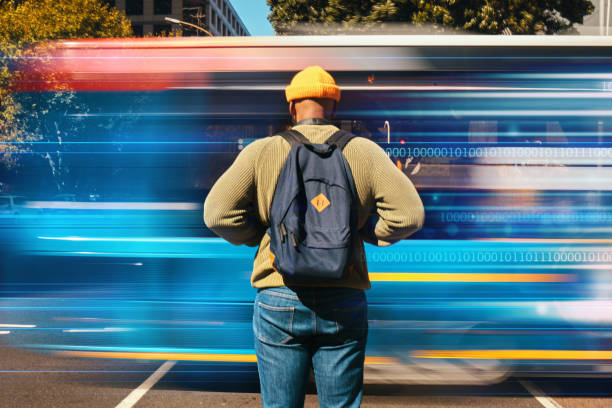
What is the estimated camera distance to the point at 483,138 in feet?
12.1

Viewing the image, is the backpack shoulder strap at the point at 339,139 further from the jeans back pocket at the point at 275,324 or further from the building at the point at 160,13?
the building at the point at 160,13

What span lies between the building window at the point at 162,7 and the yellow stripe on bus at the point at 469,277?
55163 millimetres

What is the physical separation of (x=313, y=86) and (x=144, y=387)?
3.07 meters

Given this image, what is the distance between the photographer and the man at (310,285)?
5.89ft

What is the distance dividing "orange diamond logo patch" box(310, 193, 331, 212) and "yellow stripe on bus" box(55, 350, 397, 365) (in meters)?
2.23

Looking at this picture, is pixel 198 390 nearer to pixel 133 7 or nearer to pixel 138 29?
pixel 138 29

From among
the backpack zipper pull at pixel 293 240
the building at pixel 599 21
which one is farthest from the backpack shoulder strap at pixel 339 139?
the building at pixel 599 21

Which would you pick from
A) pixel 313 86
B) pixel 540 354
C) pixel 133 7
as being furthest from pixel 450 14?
pixel 133 7

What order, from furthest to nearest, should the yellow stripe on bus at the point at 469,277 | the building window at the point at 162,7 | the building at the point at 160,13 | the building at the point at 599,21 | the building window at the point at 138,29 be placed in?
the building window at the point at 162,7
the building at the point at 160,13
the building window at the point at 138,29
the building at the point at 599,21
the yellow stripe on bus at the point at 469,277

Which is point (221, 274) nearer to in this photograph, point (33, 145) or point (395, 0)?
point (33, 145)

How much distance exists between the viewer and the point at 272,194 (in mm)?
1858

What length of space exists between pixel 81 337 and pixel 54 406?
50 cm

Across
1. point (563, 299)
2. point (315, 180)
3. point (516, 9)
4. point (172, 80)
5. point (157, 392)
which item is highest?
point (516, 9)

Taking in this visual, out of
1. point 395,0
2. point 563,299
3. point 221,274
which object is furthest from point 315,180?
point 395,0
